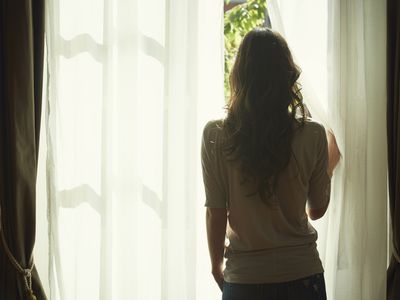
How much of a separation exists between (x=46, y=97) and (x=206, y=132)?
669 millimetres

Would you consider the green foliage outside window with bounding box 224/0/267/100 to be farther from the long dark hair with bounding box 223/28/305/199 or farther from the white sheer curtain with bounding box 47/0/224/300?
the long dark hair with bounding box 223/28/305/199

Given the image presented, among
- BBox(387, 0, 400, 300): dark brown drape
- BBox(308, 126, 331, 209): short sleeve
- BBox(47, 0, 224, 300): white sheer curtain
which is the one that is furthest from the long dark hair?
BBox(387, 0, 400, 300): dark brown drape

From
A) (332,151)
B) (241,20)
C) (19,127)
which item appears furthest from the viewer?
(241,20)

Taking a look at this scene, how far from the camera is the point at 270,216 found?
1.40 meters

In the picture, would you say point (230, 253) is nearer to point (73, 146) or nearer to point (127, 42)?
point (73, 146)

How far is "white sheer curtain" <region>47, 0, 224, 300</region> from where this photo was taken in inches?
70.0

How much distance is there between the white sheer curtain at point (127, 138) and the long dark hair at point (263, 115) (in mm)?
435

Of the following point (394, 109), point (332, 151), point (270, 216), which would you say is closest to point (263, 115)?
point (270, 216)

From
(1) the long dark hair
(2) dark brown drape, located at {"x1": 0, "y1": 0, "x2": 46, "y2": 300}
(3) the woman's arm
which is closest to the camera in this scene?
(1) the long dark hair

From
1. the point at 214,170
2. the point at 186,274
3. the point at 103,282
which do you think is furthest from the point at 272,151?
the point at 103,282

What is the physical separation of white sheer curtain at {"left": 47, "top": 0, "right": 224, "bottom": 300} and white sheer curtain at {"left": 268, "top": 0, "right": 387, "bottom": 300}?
33cm

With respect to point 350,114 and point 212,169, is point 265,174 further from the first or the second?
point 350,114

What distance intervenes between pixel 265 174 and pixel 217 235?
268mm

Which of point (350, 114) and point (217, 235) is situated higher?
point (350, 114)
